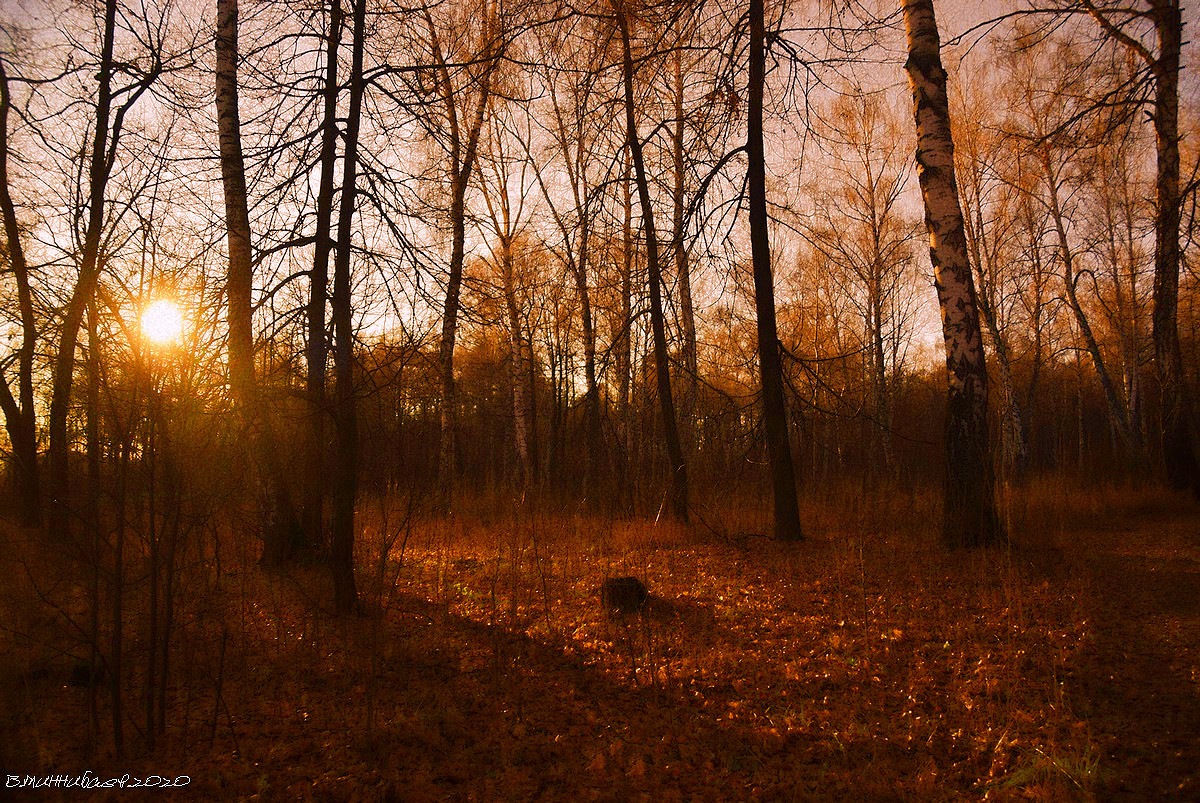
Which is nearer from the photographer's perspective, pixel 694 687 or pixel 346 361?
pixel 694 687

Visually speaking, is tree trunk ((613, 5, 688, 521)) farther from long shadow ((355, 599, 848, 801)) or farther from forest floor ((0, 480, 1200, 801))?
long shadow ((355, 599, 848, 801))

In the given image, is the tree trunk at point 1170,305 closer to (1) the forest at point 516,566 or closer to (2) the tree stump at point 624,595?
(1) the forest at point 516,566

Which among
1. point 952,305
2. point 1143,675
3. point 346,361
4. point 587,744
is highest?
point 952,305

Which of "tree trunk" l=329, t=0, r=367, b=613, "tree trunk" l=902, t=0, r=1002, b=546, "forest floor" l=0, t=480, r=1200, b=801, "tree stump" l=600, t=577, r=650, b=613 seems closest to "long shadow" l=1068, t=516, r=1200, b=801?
"forest floor" l=0, t=480, r=1200, b=801

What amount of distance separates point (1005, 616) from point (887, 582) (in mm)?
897

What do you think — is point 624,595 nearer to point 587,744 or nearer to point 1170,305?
point 587,744

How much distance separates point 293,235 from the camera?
4297 mm

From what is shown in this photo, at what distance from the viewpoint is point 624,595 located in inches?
185

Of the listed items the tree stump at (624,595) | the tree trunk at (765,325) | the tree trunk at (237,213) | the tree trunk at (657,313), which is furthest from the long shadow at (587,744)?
the tree trunk at (657,313)

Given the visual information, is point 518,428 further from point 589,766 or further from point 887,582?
point 589,766
